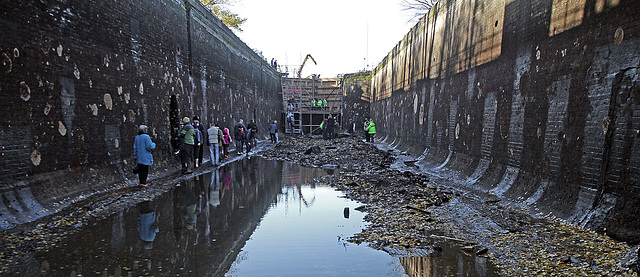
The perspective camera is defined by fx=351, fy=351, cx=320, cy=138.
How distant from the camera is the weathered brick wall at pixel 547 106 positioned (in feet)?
14.8

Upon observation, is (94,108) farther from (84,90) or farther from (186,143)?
(186,143)

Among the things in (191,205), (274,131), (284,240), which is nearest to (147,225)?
(191,205)

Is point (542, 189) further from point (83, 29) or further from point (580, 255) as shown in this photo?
point (83, 29)

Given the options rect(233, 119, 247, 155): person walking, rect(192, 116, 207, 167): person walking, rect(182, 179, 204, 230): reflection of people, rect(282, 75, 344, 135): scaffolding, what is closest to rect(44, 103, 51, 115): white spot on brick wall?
rect(182, 179, 204, 230): reflection of people

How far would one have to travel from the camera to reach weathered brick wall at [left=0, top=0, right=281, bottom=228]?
581cm

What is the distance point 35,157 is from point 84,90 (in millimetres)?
1910

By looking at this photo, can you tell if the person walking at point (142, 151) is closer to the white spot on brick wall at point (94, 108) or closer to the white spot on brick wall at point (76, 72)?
the white spot on brick wall at point (94, 108)

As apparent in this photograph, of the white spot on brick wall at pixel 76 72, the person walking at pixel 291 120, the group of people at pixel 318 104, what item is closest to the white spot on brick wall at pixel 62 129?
the white spot on brick wall at pixel 76 72

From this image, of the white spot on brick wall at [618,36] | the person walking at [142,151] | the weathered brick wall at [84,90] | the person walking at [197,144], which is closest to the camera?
the white spot on brick wall at [618,36]

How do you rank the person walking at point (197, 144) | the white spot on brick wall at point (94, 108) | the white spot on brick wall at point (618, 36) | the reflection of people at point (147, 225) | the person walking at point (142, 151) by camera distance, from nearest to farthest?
the white spot on brick wall at point (618, 36) < the reflection of people at point (147, 225) < the white spot on brick wall at point (94, 108) < the person walking at point (142, 151) < the person walking at point (197, 144)

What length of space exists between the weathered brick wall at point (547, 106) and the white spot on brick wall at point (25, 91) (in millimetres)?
8811

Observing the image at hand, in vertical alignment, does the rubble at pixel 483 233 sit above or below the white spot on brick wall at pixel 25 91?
below

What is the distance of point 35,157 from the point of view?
20.3ft

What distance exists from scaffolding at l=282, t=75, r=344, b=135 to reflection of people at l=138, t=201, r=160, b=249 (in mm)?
23209
